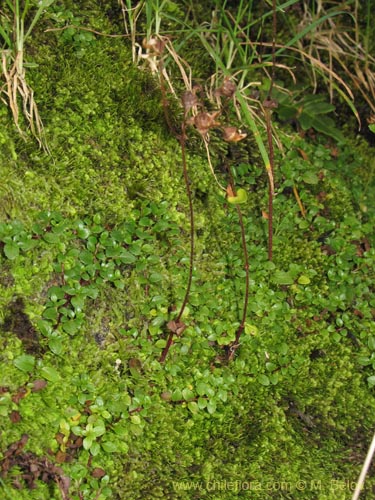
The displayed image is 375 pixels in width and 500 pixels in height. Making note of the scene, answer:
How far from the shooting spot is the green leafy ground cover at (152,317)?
2438 millimetres

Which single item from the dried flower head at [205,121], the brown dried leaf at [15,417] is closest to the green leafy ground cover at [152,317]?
the brown dried leaf at [15,417]

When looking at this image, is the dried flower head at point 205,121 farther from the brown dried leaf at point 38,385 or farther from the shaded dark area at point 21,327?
the brown dried leaf at point 38,385

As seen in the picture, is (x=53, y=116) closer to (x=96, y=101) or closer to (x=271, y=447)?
(x=96, y=101)

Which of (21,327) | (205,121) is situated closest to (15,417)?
(21,327)

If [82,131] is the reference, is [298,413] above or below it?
below

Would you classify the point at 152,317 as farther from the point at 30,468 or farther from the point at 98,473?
the point at 30,468

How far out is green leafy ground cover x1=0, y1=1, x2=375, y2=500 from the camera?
2.44 metres

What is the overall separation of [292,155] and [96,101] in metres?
1.20

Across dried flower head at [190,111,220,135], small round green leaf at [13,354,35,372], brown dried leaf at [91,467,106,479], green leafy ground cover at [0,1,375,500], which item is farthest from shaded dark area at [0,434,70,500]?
dried flower head at [190,111,220,135]

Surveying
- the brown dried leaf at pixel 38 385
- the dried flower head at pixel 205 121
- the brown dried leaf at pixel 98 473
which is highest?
the dried flower head at pixel 205 121

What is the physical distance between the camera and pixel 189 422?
2611 millimetres

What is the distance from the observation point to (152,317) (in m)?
2.75

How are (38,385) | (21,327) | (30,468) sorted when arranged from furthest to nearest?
1. (21,327)
2. (38,385)
3. (30,468)

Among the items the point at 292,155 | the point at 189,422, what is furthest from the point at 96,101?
the point at 189,422
